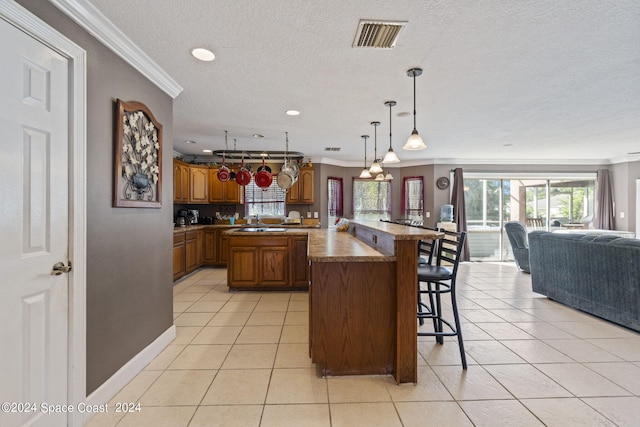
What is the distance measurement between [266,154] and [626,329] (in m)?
5.60

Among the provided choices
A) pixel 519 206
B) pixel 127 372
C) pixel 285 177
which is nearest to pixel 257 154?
pixel 285 177

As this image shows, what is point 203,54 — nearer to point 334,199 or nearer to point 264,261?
point 264,261

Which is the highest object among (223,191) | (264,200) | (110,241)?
(223,191)

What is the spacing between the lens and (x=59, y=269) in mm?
1553

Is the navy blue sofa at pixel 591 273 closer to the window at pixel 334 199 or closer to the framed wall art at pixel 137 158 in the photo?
the window at pixel 334 199

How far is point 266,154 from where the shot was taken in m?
5.80

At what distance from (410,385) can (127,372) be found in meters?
2.02

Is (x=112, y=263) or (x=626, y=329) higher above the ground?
(x=112, y=263)

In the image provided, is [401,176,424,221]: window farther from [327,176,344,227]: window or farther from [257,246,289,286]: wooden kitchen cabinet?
[257,246,289,286]: wooden kitchen cabinet

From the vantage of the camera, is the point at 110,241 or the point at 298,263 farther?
the point at 298,263

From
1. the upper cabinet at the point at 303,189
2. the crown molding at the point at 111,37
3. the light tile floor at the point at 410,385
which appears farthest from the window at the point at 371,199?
the crown molding at the point at 111,37

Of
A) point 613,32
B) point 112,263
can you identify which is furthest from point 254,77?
point 613,32

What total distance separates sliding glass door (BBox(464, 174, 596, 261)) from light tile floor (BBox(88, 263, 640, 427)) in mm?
3808

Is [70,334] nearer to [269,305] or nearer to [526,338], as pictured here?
[269,305]
